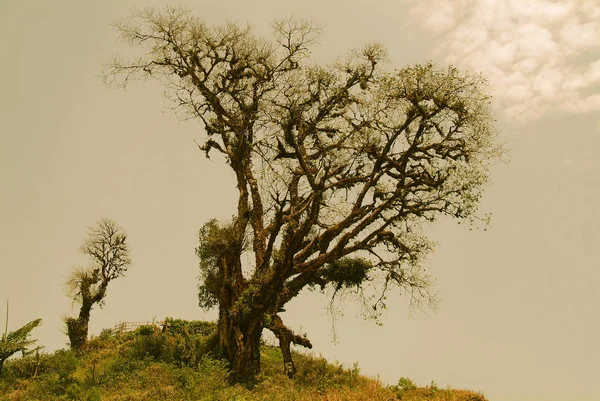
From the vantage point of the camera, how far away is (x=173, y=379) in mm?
20359

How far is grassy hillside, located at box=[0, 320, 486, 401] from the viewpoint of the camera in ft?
57.1


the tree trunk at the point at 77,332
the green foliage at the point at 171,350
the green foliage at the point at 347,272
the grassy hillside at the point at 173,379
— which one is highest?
the green foliage at the point at 347,272

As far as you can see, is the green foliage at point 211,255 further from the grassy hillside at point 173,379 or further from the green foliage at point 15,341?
the green foliage at point 15,341

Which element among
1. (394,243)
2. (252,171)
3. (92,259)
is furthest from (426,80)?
(92,259)

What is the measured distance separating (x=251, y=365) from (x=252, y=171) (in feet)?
31.7

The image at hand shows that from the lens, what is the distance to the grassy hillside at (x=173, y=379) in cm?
1741

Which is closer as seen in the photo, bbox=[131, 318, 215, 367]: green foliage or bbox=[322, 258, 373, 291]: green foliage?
bbox=[131, 318, 215, 367]: green foliage

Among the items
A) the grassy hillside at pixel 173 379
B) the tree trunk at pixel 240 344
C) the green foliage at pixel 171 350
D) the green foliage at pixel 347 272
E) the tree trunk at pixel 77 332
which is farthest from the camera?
the tree trunk at pixel 77 332

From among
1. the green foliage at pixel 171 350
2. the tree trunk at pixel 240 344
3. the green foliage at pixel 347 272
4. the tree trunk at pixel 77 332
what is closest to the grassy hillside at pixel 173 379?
the green foliage at pixel 171 350

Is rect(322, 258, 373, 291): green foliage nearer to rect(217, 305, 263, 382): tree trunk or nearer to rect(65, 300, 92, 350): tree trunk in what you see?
rect(217, 305, 263, 382): tree trunk

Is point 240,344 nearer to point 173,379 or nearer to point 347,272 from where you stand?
point 173,379

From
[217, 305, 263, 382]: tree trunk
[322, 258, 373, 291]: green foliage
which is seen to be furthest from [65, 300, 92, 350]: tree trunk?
[322, 258, 373, 291]: green foliage

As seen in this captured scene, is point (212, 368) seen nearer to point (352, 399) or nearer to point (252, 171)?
point (352, 399)

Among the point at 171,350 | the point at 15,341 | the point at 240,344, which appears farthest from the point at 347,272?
the point at 15,341
